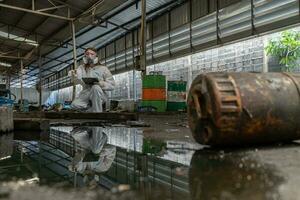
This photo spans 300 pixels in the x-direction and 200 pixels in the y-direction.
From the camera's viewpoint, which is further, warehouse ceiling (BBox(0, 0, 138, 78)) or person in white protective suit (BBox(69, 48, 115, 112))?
warehouse ceiling (BBox(0, 0, 138, 78))

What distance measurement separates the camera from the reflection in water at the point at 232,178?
1.20 metres

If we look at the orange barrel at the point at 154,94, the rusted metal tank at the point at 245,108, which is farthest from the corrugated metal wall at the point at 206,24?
the rusted metal tank at the point at 245,108

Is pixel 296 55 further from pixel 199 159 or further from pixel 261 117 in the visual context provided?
pixel 199 159

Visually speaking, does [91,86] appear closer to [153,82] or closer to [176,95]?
[153,82]

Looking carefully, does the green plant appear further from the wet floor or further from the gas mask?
the wet floor

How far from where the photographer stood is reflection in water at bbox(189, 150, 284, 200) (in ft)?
3.94

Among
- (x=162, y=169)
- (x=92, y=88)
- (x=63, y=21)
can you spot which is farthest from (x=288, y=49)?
(x=63, y=21)

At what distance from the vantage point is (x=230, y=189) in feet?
4.14

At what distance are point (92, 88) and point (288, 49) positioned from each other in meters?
3.73

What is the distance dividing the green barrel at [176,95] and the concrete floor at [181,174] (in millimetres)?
6188

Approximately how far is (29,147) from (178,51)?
293 inches

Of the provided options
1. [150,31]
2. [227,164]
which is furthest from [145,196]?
[150,31]

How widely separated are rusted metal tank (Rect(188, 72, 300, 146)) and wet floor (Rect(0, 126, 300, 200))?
0.31 feet

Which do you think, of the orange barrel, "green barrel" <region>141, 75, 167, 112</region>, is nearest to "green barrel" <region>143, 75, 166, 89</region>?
"green barrel" <region>141, 75, 167, 112</region>
